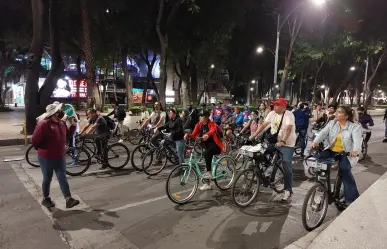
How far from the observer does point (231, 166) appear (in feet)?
23.3

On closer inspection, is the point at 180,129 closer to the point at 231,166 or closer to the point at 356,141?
the point at 231,166

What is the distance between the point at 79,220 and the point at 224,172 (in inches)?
122

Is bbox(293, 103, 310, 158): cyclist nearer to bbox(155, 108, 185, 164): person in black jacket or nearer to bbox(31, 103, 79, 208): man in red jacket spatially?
bbox(155, 108, 185, 164): person in black jacket

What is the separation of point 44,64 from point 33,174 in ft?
135

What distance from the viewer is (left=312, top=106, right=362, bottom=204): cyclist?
5105mm

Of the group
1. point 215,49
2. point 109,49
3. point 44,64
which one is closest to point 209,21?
point 215,49

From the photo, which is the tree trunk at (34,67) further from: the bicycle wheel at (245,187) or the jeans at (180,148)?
the bicycle wheel at (245,187)

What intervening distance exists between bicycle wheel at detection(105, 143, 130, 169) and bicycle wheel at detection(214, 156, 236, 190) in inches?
123

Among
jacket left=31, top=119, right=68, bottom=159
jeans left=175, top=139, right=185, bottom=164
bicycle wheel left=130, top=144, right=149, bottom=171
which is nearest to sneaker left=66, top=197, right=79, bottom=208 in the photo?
jacket left=31, top=119, right=68, bottom=159

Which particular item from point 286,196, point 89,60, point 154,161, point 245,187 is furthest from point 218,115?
point 245,187

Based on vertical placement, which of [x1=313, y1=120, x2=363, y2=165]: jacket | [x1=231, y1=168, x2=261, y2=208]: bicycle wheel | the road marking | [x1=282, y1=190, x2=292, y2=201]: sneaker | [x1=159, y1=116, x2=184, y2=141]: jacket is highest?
[x1=313, y1=120, x2=363, y2=165]: jacket

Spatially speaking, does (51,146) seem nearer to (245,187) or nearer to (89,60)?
(245,187)

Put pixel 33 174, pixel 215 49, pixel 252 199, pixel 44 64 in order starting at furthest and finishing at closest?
pixel 44 64 → pixel 215 49 → pixel 33 174 → pixel 252 199

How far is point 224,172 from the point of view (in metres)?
6.91
